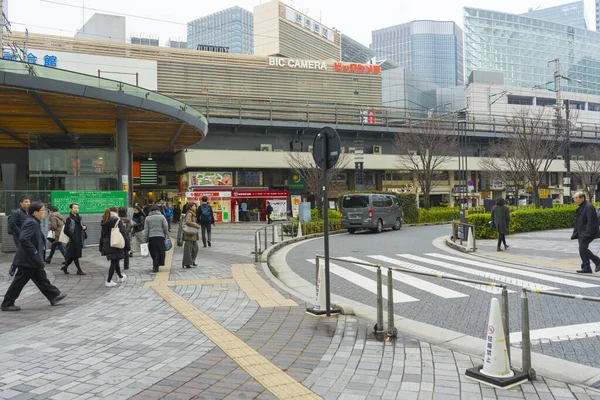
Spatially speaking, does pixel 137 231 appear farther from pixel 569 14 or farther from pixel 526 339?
pixel 569 14

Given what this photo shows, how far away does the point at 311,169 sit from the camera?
1361 inches

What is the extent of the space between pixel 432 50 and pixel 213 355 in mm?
166390

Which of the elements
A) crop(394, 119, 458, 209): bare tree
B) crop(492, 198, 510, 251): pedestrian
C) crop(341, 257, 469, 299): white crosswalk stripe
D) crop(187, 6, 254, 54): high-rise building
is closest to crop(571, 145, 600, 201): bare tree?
crop(394, 119, 458, 209): bare tree

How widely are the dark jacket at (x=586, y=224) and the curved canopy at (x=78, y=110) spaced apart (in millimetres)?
12538

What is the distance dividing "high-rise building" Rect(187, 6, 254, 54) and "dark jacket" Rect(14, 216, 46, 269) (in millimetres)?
125897

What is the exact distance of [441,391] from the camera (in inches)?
154

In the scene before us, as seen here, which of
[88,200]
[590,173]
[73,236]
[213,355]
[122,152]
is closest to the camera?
[213,355]

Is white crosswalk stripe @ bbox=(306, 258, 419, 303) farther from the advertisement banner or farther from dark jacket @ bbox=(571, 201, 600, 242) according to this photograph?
the advertisement banner

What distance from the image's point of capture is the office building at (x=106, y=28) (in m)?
57.8

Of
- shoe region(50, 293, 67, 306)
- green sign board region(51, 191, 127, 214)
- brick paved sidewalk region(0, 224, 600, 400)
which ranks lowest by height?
brick paved sidewalk region(0, 224, 600, 400)

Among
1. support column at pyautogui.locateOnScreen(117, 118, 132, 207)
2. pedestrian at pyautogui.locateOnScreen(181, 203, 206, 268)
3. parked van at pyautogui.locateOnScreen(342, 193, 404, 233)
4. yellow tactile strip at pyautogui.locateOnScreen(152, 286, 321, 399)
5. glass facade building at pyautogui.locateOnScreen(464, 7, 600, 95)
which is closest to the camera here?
yellow tactile strip at pyautogui.locateOnScreen(152, 286, 321, 399)

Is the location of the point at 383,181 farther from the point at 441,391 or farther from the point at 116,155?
the point at 441,391

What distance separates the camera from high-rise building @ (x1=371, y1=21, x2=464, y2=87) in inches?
6083

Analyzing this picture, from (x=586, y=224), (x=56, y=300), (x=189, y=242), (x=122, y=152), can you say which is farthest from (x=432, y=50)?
(x=56, y=300)
